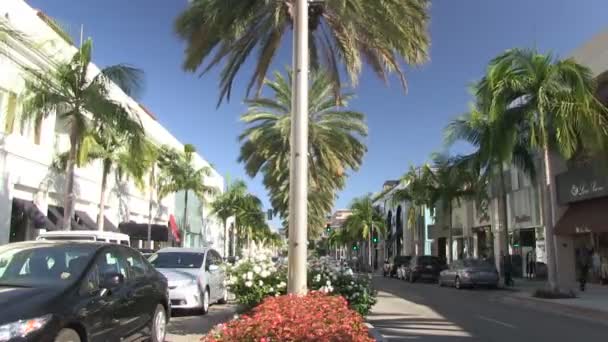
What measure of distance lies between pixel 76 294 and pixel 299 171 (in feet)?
11.4

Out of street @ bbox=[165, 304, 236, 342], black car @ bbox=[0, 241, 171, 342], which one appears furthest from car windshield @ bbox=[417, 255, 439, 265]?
black car @ bbox=[0, 241, 171, 342]

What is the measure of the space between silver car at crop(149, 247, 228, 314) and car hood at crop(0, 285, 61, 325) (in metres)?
6.35

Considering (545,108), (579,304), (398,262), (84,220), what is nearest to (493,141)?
(545,108)

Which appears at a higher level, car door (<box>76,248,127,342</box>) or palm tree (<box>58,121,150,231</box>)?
palm tree (<box>58,121,150,231</box>)

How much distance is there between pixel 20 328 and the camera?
5488 mm

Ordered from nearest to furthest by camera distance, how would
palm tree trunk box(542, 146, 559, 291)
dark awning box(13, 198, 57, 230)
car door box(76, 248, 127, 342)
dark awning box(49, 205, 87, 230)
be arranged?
car door box(76, 248, 127, 342) → palm tree trunk box(542, 146, 559, 291) → dark awning box(13, 198, 57, 230) → dark awning box(49, 205, 87, 230)

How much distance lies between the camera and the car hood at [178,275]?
1361 cm

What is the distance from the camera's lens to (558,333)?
39.8 ft

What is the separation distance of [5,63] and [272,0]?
13.1 meters

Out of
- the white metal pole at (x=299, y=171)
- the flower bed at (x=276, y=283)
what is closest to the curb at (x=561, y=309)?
the flower bed at (x=276, y=283)

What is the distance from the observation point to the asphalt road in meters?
11.5

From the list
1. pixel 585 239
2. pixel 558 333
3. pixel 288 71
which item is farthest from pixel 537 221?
pixel 558 333

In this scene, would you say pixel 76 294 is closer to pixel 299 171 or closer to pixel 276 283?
pixel 299 171

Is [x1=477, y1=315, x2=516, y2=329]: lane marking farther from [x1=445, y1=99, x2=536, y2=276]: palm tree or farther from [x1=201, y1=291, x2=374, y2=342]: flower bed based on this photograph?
[x1=201, y1=291, x2=374, y2=342]: flower bed
